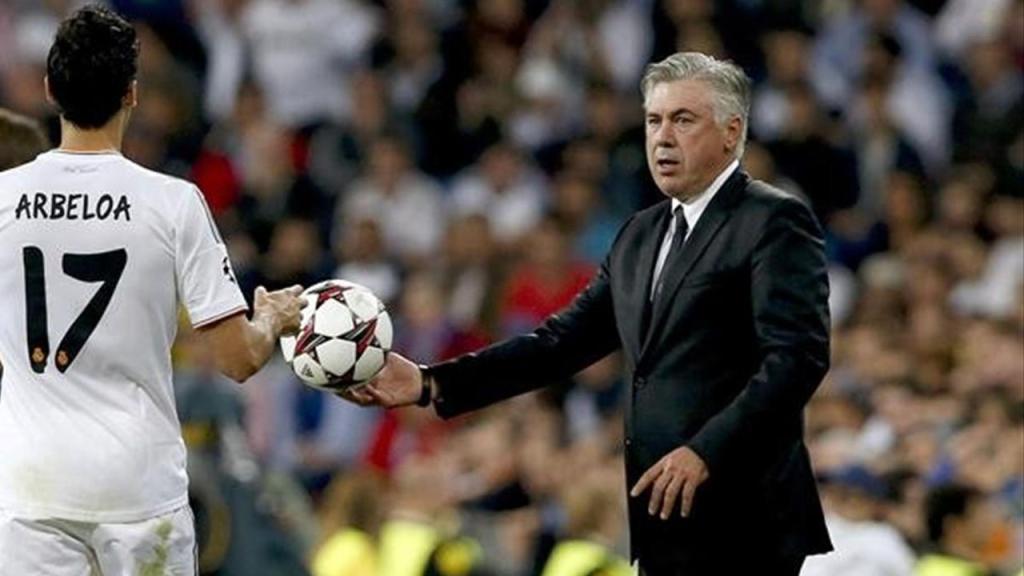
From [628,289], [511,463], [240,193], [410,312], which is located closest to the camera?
[628,289]

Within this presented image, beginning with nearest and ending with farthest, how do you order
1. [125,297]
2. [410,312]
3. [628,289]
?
[125,297] → [628,289] → [410,312]

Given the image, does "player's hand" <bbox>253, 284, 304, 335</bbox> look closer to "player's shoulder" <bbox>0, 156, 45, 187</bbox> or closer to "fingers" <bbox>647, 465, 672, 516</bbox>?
"player's shoulder" <bbox>0, 156, 45, 187</bbox>

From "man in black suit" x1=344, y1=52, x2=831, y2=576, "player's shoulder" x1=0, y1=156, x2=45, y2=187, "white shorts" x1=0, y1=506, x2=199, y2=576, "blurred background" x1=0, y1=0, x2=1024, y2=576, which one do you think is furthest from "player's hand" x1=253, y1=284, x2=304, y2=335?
"blurred background" x1=0, y1=0, x2=1024, y2=576

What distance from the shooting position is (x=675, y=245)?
7594 mm

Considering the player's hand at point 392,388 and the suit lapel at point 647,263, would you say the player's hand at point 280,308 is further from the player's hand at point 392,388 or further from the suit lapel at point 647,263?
the suit lapel at point 647,263

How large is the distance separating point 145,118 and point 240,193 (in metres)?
0.79

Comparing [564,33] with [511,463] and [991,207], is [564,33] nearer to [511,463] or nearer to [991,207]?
[991,207]

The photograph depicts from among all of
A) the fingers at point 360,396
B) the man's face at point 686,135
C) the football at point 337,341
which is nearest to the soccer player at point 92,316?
the football at point 337,341

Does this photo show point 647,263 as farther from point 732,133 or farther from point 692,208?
point 732,133

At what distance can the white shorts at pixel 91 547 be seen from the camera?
703 centimetres

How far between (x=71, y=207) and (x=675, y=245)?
1662 millimetres

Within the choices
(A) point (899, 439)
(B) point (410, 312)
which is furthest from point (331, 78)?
(A) point (899, 439)

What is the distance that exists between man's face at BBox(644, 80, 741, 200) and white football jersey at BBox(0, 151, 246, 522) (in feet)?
4.14

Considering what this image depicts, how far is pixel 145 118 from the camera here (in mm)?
17422
